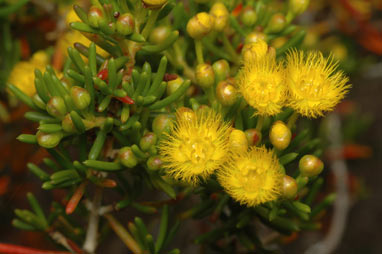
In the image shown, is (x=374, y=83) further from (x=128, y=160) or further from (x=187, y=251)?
(x=128, y=160)

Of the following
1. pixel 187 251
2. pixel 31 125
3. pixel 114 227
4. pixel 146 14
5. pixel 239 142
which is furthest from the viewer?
pixel 187 251

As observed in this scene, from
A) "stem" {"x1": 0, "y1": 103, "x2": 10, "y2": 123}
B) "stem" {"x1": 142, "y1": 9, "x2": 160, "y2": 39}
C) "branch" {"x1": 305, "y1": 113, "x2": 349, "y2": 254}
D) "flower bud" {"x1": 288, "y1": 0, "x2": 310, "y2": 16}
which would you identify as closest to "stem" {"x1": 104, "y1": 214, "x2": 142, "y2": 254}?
"stem" {"x1": 142, "y1": 9, "x2": 160, "y2": 39}

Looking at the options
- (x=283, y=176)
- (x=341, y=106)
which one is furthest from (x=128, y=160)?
(x=341, y=106)

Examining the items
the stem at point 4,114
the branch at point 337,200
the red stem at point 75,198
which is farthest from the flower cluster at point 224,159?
the branch at point 337,200

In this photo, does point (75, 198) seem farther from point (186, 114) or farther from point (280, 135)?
point (280, 135)

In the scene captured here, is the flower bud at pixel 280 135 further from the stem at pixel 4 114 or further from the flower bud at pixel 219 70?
the stem at pixel 4 114

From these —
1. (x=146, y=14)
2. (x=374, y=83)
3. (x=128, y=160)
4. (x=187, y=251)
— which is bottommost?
(x=187, y=251)
